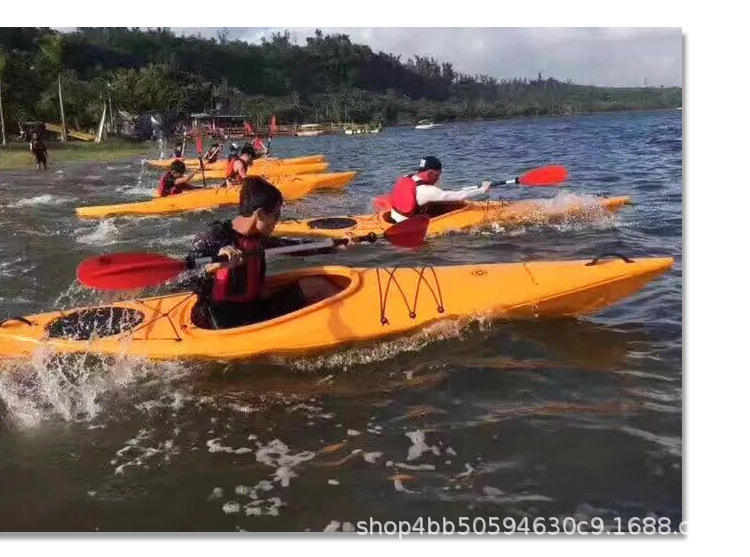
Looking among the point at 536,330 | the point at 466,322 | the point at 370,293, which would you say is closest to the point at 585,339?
the point at 536,330

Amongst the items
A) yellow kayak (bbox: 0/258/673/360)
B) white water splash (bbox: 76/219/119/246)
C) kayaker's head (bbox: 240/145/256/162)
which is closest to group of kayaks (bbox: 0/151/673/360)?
yellow kayak (bbox: 0/258/673/360)

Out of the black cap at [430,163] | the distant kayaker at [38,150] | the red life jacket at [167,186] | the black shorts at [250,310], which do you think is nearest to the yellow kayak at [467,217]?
the black cap at [430,163]

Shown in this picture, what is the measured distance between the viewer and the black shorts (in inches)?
141

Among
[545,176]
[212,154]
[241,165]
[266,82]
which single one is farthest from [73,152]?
[545,176]

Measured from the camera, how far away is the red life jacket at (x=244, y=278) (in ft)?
10.9

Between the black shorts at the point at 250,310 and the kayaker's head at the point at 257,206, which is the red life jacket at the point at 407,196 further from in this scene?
the kayaker's head at the point at 257,206

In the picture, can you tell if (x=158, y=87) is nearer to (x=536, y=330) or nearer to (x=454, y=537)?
(x=536, y=330)

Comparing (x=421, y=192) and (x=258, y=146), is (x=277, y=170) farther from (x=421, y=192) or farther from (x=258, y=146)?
(x=421, y=192)

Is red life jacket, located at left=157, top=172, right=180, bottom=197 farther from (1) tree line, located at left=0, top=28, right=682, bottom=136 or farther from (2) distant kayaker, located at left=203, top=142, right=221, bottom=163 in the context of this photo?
(1) tree line, located at left=0, top=28, right=682, bottom=136

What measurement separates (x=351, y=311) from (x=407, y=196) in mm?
2382

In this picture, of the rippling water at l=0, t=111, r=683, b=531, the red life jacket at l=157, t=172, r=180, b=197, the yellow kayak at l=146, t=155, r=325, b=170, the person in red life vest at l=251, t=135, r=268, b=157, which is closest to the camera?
the rippling water at l=0, t=111, r=683, b=531

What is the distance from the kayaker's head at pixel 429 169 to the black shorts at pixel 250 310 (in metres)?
2.29

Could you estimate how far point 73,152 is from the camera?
1205cm
